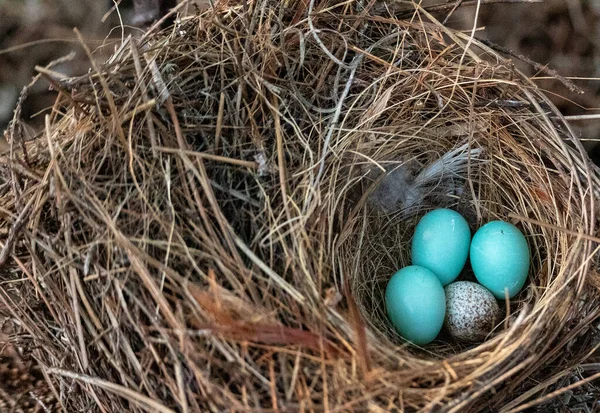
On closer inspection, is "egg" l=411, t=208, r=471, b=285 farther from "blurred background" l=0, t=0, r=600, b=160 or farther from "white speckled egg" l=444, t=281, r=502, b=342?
"blurred background" l=0, t=0, r=600, b=160

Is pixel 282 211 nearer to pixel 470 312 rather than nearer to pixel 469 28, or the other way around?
pixel 470 312

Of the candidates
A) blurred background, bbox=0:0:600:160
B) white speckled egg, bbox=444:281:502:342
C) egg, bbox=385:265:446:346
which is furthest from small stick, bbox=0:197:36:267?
white speckled egg, bbox=444:281:502:342

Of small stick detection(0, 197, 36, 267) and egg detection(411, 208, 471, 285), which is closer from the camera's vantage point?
small stick detection(0, 197, 36, 267)

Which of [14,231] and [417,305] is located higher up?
[14,231]

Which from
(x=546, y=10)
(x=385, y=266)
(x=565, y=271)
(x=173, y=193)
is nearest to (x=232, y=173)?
(x=173, y=193)

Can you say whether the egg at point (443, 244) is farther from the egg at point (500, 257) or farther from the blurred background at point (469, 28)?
the blurred background at point (469, 28)

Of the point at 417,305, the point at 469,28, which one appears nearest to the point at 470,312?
the point at 417,305
